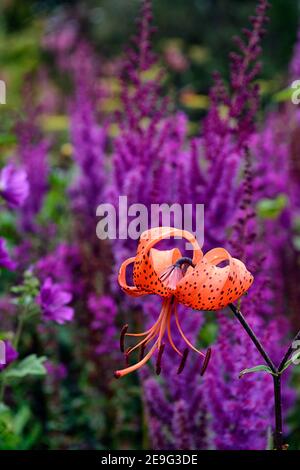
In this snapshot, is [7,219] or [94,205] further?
[7,219]

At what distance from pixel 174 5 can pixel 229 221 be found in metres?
9.92

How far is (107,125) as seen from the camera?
7.23 ft

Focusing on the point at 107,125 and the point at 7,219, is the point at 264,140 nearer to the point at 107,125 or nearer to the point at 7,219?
the point at 107,125

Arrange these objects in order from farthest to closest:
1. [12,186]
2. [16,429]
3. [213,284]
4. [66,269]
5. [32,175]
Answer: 1. [32,175]
2. [66,269]
3. [16,429]
4. [12,186]
5. [213,284]

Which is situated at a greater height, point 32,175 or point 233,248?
point 32,175

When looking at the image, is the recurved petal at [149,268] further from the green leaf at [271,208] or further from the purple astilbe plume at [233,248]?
the green leaf at [271,208]

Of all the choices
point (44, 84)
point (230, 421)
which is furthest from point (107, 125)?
point (44, 84)

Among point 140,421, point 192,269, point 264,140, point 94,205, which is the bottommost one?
point 140,421

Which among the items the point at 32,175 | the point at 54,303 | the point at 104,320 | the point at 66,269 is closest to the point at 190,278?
the point at 54,303

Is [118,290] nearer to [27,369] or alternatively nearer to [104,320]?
[104,320]

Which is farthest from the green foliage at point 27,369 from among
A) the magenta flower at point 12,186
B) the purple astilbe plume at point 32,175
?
the purple astilbe plume at point 32,175

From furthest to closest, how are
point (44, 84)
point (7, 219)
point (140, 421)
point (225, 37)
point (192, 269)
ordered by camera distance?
point (225, 37) → point (44, 84) → point (7, 219) → point (140, 421) → point (192, 269)

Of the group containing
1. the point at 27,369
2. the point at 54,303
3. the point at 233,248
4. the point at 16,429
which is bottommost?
the point at 16,429
